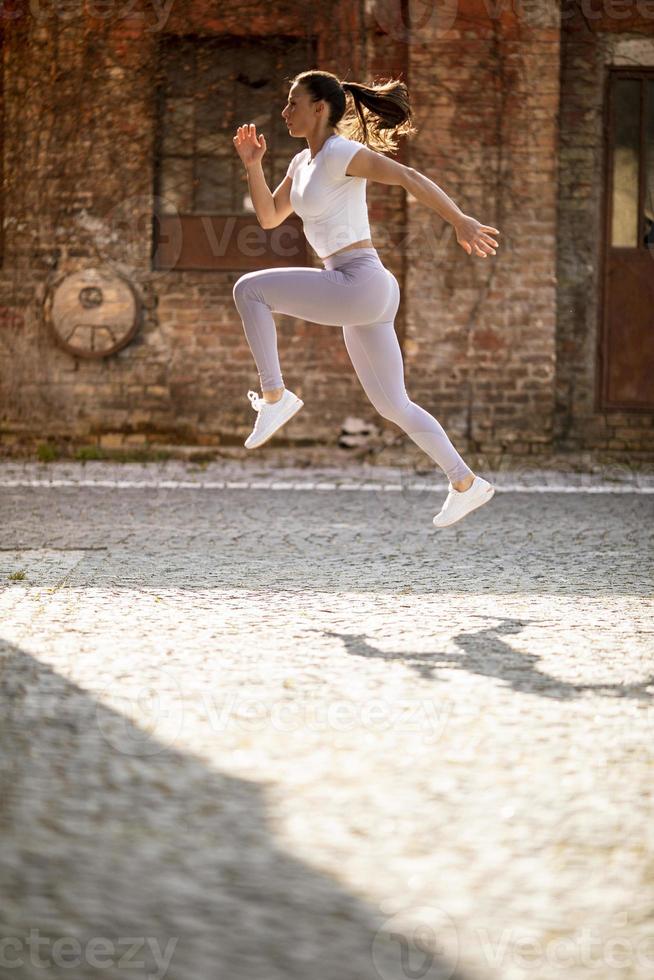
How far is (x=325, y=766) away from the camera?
3.12m

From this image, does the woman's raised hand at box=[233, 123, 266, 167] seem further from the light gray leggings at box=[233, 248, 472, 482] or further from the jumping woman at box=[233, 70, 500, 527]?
the light gray leggings at box=[233, 248, 472, 482]

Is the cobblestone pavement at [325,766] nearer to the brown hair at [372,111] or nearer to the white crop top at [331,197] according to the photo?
the white crop top at [331,197]

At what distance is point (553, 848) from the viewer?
104 inches

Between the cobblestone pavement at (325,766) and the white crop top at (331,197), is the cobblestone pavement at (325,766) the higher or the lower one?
the lower one

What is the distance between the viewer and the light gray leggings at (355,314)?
211 inches

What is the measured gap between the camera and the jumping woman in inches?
209

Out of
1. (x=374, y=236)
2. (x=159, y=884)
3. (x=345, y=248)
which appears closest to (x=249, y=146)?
A: (x=345, y=248)

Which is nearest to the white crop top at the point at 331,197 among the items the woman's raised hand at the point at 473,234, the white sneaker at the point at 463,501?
the woman's raised hand at the point at 473,234

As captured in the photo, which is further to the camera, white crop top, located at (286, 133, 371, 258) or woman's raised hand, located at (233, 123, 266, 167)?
woman's raised hand, located at (233, 123, 266, 167)

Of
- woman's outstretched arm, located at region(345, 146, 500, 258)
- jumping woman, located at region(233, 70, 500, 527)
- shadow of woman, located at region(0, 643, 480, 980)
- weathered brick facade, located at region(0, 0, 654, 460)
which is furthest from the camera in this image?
weathered brick facade, located at region(0, 0, 654, 460)

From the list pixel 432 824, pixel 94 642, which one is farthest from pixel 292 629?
pixel 432 824

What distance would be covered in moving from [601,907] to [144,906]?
2.53 feet

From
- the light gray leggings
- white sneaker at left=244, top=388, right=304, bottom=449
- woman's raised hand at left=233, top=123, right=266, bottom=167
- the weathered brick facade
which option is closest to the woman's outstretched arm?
the light gray leggings

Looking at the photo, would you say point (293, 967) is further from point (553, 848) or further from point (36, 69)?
point (36, 69)
